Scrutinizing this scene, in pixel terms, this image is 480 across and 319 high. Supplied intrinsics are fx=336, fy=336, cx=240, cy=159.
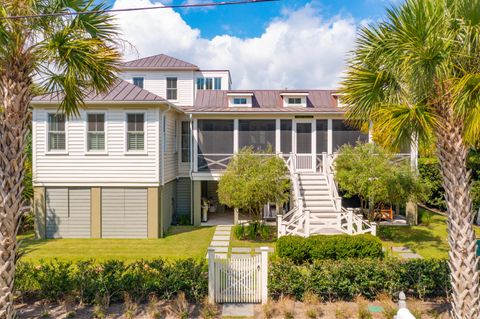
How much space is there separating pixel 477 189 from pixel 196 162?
1350cm

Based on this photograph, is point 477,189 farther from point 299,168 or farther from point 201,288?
point 201,288

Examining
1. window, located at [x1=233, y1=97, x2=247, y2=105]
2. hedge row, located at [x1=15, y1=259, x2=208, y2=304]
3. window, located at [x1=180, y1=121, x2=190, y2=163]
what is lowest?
hedge row, located at [x1=15, y1=259, x2=208, y2=304]

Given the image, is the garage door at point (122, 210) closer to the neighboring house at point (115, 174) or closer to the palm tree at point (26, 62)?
the neighboring house at point (115, 174)

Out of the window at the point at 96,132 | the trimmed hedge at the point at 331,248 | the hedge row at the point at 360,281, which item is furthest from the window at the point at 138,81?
the hedge row at the point at 360,281

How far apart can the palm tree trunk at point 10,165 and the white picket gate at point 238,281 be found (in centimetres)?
385

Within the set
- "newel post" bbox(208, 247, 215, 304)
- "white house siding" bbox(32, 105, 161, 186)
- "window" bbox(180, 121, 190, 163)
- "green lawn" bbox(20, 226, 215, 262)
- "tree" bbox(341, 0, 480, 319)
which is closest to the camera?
"tree" bbox(341, 0, 480, 319)

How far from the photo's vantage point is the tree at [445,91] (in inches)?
214

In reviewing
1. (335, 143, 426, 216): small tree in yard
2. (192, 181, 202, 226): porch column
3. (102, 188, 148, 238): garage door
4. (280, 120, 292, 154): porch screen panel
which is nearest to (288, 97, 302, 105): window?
(280, 120, 292, 154): porch screen panel

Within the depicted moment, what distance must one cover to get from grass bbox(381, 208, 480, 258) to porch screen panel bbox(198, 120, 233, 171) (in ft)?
27.7

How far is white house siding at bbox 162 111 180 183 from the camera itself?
51.2ft

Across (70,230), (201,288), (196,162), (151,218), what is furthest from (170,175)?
(201,288)

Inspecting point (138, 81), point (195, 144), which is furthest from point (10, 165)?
point (138, 81)

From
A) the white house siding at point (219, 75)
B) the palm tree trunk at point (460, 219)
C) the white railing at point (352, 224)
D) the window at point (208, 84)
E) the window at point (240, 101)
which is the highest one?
the white house siding at point (219, 75)

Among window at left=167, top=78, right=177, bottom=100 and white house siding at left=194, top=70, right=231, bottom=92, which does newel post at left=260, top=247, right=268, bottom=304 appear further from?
white house siding at left=194, top=70, right=231, bottom=92
